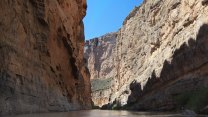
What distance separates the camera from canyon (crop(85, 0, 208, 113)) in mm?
27906

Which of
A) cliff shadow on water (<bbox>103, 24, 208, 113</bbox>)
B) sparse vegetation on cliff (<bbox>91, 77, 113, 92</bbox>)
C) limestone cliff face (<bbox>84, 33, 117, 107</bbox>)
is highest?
limestone cliff face (<bbox>84, 33, 117, 107</bbox>)

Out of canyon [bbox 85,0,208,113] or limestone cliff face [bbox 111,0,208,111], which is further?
limestone cliff face [bbox 111,0,208,111]

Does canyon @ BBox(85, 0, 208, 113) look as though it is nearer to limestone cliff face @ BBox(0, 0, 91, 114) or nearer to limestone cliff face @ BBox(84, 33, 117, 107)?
limestone cliff face @ BBox(0, 0, 91, 114)

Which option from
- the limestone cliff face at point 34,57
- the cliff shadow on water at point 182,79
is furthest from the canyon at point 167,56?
the limestone cliff face at point 34,57

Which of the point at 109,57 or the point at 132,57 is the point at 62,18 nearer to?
the point at 132,57

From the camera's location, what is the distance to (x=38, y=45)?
25875 millimetres

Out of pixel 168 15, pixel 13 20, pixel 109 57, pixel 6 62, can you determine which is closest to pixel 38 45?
pixel 13 20

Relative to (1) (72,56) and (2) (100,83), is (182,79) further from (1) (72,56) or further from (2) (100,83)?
(2) (100,83)

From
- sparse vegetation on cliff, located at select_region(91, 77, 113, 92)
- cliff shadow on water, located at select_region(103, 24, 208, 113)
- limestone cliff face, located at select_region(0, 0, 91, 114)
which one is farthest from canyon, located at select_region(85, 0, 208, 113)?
sparse vegetation on cliff, located at select_region(91, 77, 113, 92)

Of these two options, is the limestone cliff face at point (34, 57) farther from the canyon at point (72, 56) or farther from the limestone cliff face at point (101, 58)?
the limestone cliff face at point (101, 58)

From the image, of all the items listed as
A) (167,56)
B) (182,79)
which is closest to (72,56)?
(167,56)

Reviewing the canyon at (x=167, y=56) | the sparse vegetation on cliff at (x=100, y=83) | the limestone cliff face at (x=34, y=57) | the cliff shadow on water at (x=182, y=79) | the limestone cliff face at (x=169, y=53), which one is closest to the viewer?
the limestone cliff face at (x=34, y=57)

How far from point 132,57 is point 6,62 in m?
42.8

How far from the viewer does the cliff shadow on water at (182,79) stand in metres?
27.4
